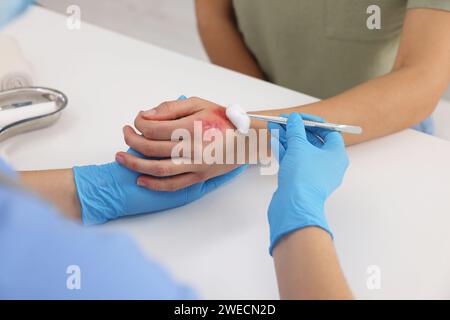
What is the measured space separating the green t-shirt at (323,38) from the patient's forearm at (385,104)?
163 millimetres

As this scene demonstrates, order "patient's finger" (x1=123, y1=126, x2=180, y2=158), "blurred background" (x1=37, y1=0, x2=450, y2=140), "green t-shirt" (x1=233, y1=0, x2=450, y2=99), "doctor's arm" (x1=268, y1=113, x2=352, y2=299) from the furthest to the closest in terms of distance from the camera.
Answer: "blurred background" (x1=37, y1=0, x2=450, y2=140) < "green t-shirt" (x1=233, y1=0, x2=450, y2=99) < "patient's finger" (x1=123, y1=126, x2=180, y2=158) < "doctor's arm" (x1=268, y1=113, x2=352, y2=299)

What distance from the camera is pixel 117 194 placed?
0.73 m

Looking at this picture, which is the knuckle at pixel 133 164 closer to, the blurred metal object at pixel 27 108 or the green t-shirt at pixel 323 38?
the blurred metal object at pixel 27 108

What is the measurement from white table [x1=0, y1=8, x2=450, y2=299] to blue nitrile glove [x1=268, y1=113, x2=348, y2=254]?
70 millimetres

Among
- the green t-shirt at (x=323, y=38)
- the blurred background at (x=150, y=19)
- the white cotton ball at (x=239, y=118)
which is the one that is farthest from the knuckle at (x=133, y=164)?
the blurred background at (x=150, y=19)

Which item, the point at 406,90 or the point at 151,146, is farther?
the point at 406,90

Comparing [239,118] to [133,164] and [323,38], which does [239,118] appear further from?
[323,38]

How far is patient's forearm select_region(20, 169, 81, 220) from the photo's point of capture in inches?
29.8

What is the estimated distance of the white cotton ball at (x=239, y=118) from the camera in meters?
0.78

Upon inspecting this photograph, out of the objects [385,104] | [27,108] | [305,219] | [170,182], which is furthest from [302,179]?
[27,108]

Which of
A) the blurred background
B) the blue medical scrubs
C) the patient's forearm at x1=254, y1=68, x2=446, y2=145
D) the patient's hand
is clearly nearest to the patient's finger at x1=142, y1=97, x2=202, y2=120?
the patient's hand

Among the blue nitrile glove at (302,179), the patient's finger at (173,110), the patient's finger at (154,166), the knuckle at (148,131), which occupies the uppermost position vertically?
the patient's finger at (173,110)

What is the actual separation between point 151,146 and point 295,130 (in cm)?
20

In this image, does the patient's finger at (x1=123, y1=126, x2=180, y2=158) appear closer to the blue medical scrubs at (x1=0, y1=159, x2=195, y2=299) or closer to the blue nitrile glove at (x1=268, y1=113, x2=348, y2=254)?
the blue nitrile glove at (x1=268, y1=113, x2=348, y2=254)
